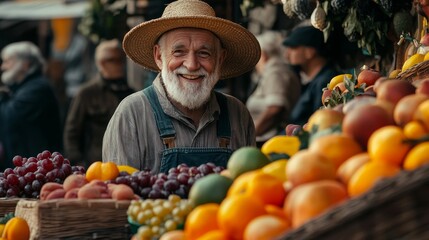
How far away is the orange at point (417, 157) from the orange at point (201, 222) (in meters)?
0.59

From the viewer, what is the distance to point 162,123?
5270mm

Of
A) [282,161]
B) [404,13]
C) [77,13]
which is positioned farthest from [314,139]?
[77,13]

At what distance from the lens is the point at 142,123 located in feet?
17.2

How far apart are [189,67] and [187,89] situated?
109 mm

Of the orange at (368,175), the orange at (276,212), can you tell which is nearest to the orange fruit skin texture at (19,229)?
the orange at (276,212)

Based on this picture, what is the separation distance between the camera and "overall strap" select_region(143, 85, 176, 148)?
17.1ft

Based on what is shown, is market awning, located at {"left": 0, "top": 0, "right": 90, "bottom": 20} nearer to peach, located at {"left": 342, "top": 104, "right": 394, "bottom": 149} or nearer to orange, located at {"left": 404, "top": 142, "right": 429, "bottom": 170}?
peach, located at {"left": 342, "top": 104, "right": 394, "bottom": 149}

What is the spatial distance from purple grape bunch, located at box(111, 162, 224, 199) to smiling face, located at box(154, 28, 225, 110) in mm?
1179

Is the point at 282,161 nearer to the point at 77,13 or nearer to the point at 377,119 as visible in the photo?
the point at 377,119

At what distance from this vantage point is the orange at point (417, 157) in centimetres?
299

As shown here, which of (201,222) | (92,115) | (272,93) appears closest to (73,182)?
(201,222)

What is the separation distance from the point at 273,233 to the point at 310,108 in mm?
5266

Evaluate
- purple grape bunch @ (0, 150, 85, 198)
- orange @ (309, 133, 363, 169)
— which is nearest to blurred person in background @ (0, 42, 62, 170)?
purple grape bunch @ (0, 150, 85, 198)

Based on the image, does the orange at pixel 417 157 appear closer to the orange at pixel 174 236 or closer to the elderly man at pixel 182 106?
the orange at pixel 174 236
